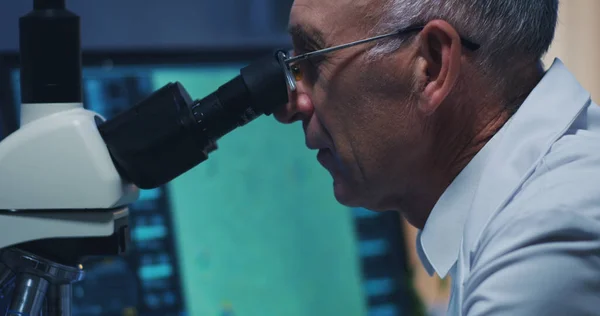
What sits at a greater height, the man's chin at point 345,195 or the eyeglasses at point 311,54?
the eyeglasses at point 311,54

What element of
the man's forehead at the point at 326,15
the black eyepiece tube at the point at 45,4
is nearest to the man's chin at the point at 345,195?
the man's forehead at the point at 326,15

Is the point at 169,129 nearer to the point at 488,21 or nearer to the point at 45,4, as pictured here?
the point at 45,4

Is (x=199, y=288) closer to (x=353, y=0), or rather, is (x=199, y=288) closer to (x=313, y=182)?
(x=313, y=182)

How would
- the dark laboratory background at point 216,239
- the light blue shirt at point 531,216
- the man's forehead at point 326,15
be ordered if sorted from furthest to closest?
the dark laboratory background at point 216,239 < the man's forehead at point 326,15 < the light blue shirt at point 531,216

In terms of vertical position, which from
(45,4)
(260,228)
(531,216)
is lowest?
(531,216)

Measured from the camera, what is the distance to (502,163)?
3.07ft

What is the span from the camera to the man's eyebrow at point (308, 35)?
40.3 inches

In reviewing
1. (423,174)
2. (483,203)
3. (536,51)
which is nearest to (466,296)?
(483,203)

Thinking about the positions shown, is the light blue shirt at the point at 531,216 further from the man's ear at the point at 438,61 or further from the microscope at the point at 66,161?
the microscope at the point at 66,161

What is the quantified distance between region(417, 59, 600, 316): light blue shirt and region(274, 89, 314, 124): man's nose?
0.21 m

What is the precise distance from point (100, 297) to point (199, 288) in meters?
0.16

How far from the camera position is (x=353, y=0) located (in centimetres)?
99

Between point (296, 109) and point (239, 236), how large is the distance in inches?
13.9

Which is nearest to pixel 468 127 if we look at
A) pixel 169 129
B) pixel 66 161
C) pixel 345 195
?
pixel 345 195
